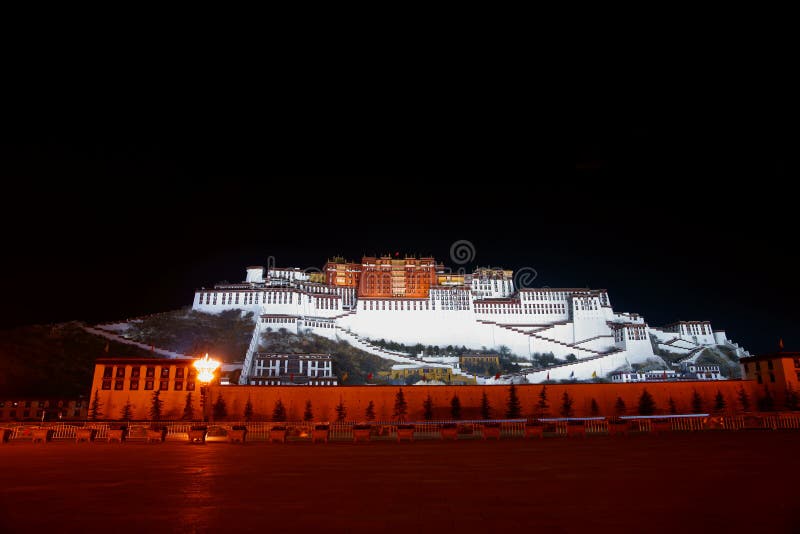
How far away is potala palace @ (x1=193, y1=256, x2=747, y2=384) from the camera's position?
222ft

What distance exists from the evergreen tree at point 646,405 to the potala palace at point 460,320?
31000mm

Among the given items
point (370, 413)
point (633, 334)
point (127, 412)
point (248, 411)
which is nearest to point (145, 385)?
point (127, 412)

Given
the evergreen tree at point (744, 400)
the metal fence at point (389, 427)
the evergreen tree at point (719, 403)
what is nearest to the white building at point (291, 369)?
the metal fence at point (389, 427)

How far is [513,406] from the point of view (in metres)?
28.4

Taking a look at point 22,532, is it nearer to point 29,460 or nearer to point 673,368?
point 29,460

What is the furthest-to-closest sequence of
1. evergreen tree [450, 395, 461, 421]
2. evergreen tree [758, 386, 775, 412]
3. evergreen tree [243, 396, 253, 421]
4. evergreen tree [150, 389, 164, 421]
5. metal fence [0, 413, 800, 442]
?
evergreen tree [758, 386, 775, 412]
evergreen tree [450, 395, 461, 421]
evergreen tree [150, 389, 164, 421]
evergreen tree [243, 396, 253, 421]
metal fence [0, 413, 800, 442]

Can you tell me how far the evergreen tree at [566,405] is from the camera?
28.4 meters

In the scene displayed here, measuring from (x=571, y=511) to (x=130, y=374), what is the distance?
31686 mm

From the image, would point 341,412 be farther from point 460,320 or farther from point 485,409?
point 460,320

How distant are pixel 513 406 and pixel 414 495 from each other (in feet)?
81.3

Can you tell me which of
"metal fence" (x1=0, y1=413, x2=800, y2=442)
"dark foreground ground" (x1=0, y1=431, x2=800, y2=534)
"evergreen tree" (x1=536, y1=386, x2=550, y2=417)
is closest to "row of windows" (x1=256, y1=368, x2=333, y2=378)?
"evergreen tree" (x1=536, y1=386, x2=550, y2=417)

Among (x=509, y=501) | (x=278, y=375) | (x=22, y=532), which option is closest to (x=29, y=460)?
(x=22, y=532)

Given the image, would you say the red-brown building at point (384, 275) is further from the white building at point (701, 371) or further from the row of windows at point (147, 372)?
the row of windows at point (147, 372)

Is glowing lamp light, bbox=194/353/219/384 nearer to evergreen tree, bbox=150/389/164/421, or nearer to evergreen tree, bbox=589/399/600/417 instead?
evergreen tree, bbox=150/389/164/421
